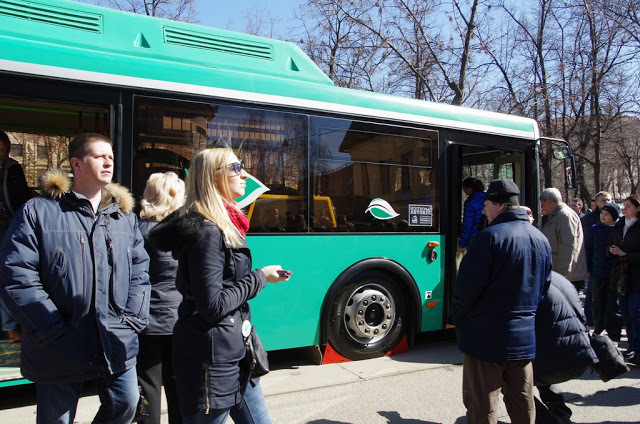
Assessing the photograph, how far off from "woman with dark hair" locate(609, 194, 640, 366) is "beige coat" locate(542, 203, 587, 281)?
370mm

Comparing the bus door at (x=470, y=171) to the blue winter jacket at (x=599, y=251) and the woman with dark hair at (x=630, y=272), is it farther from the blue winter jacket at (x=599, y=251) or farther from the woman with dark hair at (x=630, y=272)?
the woman with dark hair at (x=630, y=272)

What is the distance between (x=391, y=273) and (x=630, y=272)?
2504mm

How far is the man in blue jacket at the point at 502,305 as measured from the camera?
282 cm

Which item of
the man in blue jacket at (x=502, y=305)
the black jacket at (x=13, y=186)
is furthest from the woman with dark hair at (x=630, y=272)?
the black jacket at (x=13, y=186)

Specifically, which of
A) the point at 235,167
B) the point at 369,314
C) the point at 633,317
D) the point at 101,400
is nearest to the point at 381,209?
the point at 369,314

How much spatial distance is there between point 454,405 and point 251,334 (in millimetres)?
2537

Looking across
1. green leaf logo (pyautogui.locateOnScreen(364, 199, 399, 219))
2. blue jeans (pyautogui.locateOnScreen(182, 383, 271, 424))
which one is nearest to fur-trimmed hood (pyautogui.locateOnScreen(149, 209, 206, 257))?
blue jeans (pyautogui.locateOnScreen(182, 383, 271, 424))

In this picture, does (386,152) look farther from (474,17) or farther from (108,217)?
(474,17)

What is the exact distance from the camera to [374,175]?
17.3ft

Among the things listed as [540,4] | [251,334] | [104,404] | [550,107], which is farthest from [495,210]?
[540,4]

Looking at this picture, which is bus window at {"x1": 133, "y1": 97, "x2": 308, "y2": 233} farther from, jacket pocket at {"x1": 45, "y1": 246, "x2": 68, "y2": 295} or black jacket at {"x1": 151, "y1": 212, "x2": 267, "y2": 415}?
black jacket at {"x1": 151, "y1": 212, "x2": 267, "y2": 415}

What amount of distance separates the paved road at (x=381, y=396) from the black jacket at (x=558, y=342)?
37.3 inches

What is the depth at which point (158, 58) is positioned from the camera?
4551 millimetres

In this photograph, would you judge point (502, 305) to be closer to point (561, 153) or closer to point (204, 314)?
point (204, 314)
